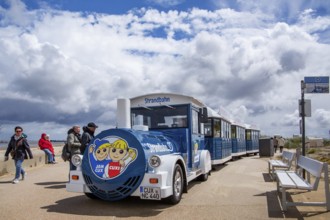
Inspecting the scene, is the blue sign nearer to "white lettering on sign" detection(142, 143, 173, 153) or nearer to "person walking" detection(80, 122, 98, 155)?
"white lettering on sign" detection(142, 143, 173, 153)

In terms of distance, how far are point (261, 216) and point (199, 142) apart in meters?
4.68

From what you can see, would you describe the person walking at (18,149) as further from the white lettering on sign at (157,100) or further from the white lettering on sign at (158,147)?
the white lettering on sign at (158,147)

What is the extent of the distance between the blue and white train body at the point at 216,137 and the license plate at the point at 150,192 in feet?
22.8

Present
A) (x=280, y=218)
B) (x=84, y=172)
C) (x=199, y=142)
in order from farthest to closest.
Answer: (x=199, y=142)
(x=84, y=172)
(x=280, y=218)

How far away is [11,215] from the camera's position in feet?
23.3

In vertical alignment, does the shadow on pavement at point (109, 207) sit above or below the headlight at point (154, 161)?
below

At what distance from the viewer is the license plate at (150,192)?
7277 millimetres

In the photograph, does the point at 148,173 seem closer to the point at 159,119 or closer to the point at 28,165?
the point at 159,119

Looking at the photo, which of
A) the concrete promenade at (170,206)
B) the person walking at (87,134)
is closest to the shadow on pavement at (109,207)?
the concrete promenade at (170,206)

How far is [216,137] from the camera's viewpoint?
16.0 metres

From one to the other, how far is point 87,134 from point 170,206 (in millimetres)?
3665

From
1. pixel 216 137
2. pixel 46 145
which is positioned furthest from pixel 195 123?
pixel 46 145

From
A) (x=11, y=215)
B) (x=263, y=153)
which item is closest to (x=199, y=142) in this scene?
(x=11, y=215)

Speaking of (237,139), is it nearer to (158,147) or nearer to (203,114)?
(203,114)
